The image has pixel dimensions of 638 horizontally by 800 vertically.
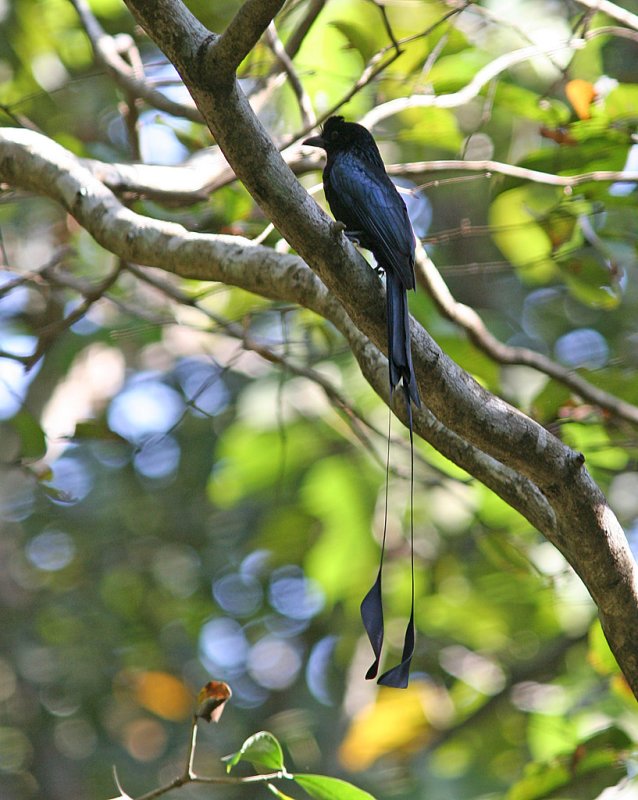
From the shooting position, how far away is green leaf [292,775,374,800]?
211cm

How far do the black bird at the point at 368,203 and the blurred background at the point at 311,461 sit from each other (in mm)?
364

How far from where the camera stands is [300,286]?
2.41 m

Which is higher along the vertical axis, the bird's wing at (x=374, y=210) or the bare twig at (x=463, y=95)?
the bird's wing at (x=374, y=210)

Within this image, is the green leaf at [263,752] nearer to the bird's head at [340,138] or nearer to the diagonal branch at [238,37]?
the diagonal branch at [238,37]

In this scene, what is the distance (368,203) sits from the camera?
8.50 feet

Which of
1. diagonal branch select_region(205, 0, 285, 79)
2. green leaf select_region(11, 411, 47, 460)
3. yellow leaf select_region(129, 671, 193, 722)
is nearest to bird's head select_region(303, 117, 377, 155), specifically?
diagonal branch select_region(205, 0, 285, 79)

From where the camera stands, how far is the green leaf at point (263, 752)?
2105 mm

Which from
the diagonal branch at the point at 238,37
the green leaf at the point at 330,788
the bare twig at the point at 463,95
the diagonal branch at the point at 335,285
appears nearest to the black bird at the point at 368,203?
the diagonal branch at the point at 335,285

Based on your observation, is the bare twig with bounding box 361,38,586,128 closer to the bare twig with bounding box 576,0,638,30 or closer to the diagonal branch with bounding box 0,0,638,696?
the bare twig with bounding box 576,0,638,30

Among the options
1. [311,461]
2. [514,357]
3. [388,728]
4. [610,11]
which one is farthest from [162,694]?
[610,11]

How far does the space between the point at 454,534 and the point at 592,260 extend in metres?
1.59

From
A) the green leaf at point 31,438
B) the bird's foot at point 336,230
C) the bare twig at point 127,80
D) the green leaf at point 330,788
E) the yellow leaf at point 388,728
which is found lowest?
the yellow leaf at point 388,728

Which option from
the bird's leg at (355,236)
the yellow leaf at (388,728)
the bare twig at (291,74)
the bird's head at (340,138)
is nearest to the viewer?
the bird's leg at (355,236)

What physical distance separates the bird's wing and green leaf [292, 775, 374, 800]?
3.81ft
